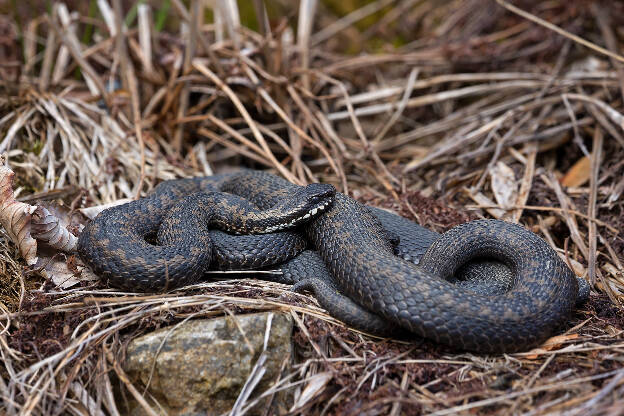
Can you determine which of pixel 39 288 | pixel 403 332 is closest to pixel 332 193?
pixel 403 332

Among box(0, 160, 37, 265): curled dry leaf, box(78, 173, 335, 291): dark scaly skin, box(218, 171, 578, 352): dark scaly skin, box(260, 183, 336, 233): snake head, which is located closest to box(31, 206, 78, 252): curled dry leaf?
box(0, 160, 37, 265): curled dry leaf

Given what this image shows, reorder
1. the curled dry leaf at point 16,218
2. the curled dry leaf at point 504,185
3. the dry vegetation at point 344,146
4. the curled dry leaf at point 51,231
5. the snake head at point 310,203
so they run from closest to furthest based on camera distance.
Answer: the dry vegetation at point 344,146 < the curled dry leaf at point 16,218 < the curled dry leaf at point 51,231 < the snake head at point 310,203 < the curled dry leaf at point 504,185

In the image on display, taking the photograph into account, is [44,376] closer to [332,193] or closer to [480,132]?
[332,193]

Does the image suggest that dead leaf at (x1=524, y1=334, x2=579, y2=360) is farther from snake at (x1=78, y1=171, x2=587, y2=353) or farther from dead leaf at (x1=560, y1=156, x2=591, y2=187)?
dead leaf at (x1=560, y1=156, x2=591, y2=187)

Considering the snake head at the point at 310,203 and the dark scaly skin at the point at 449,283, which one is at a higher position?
the snake head at the point at 310,203

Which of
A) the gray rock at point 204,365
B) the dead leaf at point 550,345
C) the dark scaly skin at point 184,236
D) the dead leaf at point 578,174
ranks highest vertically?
the dead leaf at point 578,174

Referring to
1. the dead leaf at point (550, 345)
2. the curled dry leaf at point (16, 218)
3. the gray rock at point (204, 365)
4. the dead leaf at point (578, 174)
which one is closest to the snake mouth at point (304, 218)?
the gray rock at point (204, 365)

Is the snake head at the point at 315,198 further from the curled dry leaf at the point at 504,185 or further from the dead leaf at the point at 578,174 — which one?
the dead leaf at the point at 578,174

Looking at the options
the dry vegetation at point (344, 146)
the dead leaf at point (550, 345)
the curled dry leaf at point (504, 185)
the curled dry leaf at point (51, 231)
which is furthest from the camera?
the curled dry leaf at point (504, 185)
